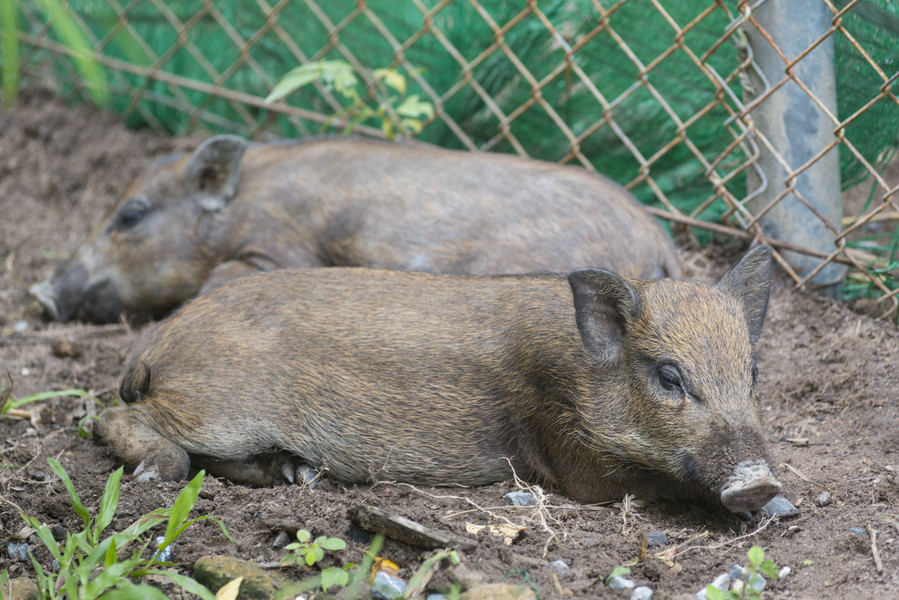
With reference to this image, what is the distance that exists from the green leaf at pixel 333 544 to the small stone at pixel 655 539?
99 cm

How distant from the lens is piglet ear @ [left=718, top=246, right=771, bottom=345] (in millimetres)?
3387

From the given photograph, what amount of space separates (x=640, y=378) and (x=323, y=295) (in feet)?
4.32

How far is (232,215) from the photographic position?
5.06 meters

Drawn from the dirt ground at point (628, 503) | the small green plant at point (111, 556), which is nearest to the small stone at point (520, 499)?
the dirt ground at point (628, 503)

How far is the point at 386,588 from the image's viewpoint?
253 centimetres

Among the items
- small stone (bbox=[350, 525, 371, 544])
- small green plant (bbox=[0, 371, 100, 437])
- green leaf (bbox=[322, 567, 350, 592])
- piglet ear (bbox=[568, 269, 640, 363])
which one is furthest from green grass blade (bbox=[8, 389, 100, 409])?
piglet ear (bbox=[568, 269, 640, 363])

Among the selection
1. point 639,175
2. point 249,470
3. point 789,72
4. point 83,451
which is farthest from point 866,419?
point 83,451

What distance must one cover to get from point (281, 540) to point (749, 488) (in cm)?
150

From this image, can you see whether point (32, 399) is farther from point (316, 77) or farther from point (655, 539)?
point (655, 539)

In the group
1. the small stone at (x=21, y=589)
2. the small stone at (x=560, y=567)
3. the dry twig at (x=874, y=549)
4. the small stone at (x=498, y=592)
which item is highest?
the dry twig at (x=874, y=549)

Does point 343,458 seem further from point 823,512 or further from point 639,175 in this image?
point 639,175

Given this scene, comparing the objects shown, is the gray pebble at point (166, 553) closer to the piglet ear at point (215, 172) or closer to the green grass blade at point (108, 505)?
the green grass blade at point (108, 505)

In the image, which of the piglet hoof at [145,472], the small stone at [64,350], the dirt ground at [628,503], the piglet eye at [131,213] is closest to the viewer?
the dirt ground at [628,503]

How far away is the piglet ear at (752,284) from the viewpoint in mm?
3387
